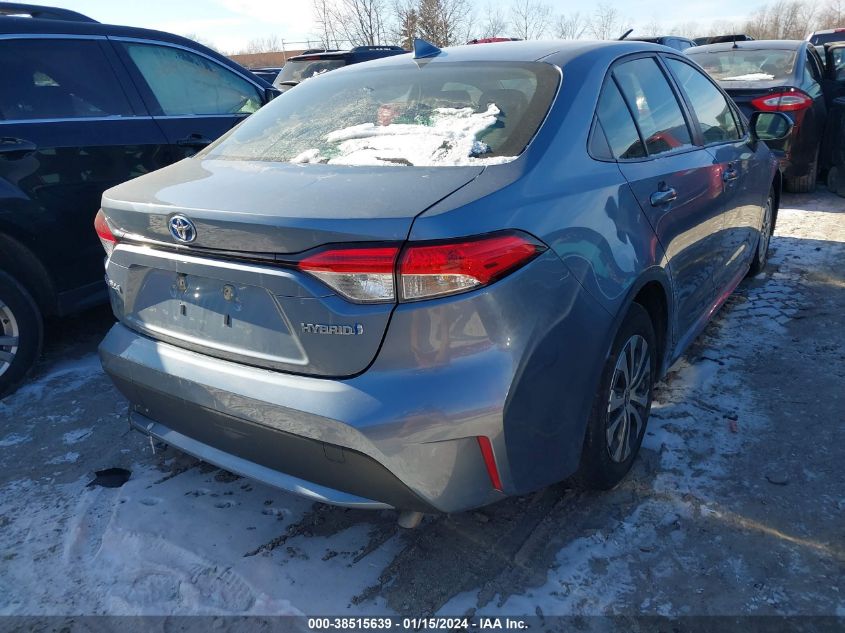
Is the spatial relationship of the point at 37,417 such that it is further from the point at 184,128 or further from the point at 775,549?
the point at 775,549

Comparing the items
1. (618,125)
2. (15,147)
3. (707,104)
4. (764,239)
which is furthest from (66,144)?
(764,239)

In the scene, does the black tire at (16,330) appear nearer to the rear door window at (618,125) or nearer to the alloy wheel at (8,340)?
the alloy wheel at (8,340)

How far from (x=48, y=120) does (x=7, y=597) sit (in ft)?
8.16

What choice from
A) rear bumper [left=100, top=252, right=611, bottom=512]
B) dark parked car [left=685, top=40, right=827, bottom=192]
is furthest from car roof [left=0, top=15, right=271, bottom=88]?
dark parked car [left=685, top=40, right=827, bottom=192]

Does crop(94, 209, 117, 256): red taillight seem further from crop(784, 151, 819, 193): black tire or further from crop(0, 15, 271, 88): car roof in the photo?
crop(784, 151, 819, 193): black tire

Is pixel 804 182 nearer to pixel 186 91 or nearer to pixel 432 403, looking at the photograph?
pixel 186 91

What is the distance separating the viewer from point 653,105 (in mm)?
2893

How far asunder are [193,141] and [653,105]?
9.07 feet

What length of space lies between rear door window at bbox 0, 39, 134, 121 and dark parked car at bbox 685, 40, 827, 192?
18.7 feet

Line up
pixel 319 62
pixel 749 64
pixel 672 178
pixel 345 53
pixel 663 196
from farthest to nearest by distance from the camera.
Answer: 1. pixel 319 62
2. pixel 345 53
3. pixel 749 64
4. pixel 672 178
5. pixel 663 196

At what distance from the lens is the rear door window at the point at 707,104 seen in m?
3.31

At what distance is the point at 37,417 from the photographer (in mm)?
3242

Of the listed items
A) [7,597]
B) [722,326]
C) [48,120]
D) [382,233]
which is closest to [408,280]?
[382,233]

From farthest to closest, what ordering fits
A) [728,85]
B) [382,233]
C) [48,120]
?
[728,85] → [48,120] → [382,233]
